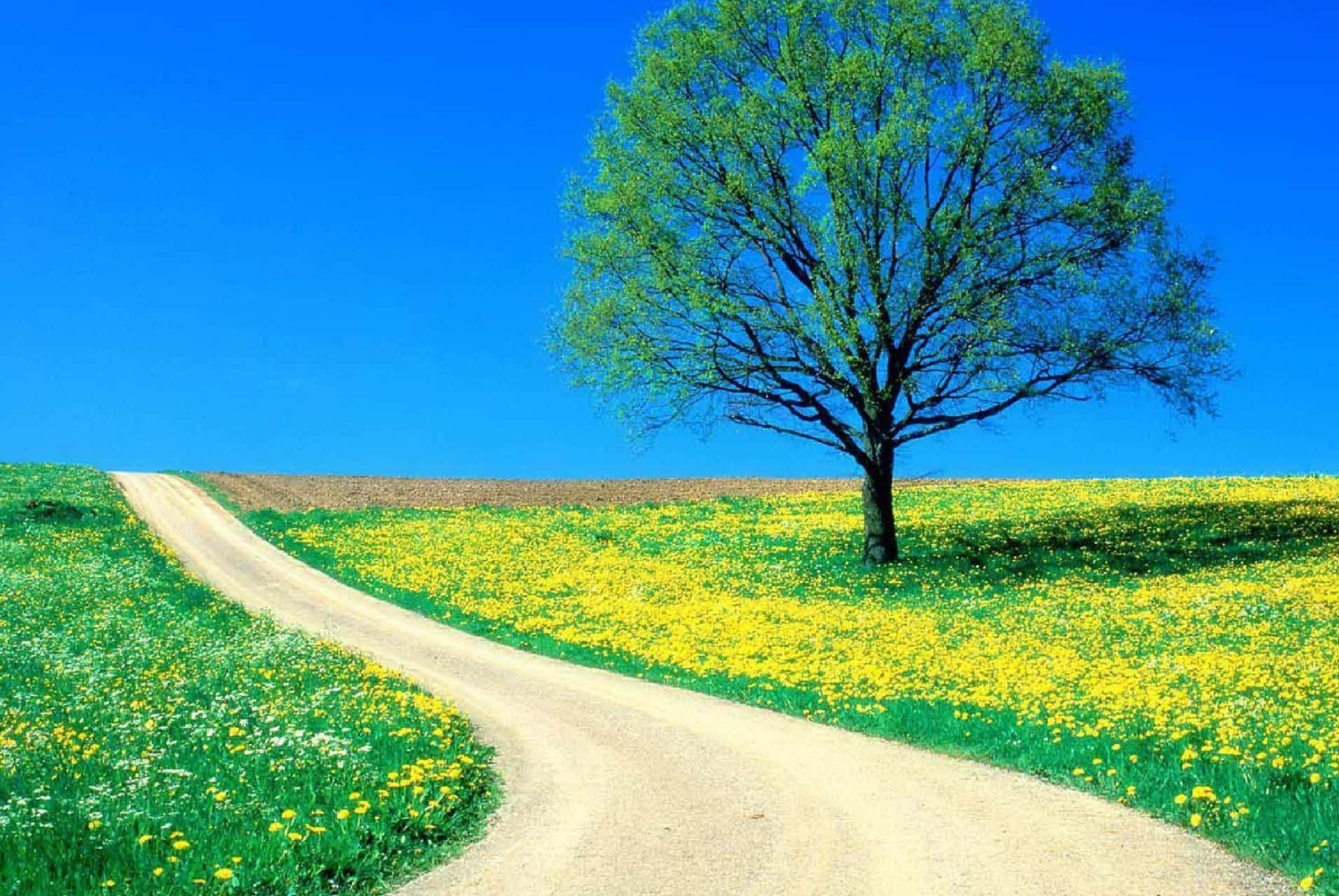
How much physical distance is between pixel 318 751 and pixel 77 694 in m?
6.70

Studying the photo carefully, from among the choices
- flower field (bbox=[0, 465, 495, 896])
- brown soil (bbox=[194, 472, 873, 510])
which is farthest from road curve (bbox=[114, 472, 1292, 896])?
brown soil (bbox=[194, 472, 873, 510])

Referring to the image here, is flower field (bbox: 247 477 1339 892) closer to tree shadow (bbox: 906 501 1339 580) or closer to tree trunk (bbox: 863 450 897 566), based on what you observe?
tree shadow (bbox: 906 501 1339 580)

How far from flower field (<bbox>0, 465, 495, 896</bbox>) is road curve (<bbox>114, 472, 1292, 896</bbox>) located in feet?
2.62

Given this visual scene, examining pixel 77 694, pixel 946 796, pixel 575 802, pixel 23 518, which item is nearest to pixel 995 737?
pixel 946 796

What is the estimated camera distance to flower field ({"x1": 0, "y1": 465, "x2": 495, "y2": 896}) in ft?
32.2

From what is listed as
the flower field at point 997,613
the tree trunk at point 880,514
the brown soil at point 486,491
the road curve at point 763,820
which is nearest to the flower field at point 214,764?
the road curve at point 763,820

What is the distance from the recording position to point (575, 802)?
12.5 m

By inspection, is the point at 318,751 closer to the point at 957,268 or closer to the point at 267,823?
the point at 267,823

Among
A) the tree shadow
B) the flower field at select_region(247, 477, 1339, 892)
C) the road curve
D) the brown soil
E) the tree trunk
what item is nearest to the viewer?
the road curve

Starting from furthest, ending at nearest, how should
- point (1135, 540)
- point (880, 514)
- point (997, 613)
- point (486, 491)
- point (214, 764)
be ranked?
1. point (486, 491)
2. point (1135, 540)
3. point (880, 514)
4. point (997, 613)
5. point (214, 764)

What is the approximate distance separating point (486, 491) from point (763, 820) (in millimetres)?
53155

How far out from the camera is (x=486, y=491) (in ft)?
209

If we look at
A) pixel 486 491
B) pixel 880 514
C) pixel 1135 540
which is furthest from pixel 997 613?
pixel 486 491

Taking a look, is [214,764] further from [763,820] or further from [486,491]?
[486,491]
